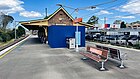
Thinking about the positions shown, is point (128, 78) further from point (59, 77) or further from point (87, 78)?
point (59, 77)

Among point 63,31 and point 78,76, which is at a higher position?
point 63,31

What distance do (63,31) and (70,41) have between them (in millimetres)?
2306

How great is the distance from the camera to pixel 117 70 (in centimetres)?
894

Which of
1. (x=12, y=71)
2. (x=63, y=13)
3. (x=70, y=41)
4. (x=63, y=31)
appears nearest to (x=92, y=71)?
(x=12, y=71)

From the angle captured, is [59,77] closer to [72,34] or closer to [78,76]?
[78,76]

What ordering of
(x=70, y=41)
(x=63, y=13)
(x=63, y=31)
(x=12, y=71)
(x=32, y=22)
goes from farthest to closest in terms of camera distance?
1. (x=63, y=13)
2. (x=32, y=22)
3. (x=63, y=31)
4. (x=70, y=41)
5. (x=12, y=71)

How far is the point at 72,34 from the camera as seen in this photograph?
21.9 metres

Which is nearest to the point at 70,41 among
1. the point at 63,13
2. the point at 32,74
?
the point at 32,74

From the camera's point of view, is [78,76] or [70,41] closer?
[78,76]

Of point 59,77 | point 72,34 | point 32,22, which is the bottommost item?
point 59,77

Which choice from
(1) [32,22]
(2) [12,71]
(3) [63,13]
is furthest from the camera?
(3) [63,13]

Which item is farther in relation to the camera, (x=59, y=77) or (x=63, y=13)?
(x=63, y=13)

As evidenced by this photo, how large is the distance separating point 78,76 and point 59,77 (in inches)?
31.7

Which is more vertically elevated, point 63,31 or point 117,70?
point 63,31
